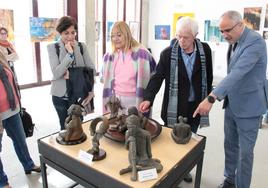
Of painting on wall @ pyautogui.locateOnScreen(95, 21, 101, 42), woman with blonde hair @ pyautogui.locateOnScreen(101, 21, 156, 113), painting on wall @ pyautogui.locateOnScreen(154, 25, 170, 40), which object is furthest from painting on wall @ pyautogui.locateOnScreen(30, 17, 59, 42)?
woman with blonde hair @ pyautogui.locateOnScreen(101, 21, 156, 113)

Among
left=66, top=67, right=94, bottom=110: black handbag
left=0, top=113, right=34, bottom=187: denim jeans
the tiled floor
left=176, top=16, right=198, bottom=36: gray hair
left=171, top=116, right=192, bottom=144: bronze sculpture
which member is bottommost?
the tiled floor

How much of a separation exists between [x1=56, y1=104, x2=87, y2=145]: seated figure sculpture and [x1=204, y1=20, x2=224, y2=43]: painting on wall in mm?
4890

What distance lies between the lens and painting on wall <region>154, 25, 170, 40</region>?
6.35m

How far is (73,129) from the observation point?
1377mm

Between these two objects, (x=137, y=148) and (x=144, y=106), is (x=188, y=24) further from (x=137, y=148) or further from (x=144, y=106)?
(x=137, y=148)

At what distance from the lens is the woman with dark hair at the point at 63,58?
1976mm

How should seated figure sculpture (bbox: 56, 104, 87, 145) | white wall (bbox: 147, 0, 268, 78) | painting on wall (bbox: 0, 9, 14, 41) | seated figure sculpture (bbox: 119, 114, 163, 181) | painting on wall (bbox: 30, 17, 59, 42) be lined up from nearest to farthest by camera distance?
seated figure sculpture (bbox: 119, 114, 163, 181) → seated figure sculpture (bbox: 56, 104, 87, 145) → painting on wall (bbox: 0, 9, 14, 41) → painting on wall (bbox: 30, 17, 59, 42) → white wall (bbox: 147, 0, 268, 78)

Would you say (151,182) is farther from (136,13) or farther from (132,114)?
(136,13)

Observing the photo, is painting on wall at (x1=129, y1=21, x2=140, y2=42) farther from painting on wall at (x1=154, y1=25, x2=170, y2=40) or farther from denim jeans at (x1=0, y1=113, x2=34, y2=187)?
denim jeans at (x1=0, y1=113, x2=34, y2=187)

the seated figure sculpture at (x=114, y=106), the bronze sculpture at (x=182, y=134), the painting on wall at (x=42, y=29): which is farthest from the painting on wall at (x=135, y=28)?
the bronze sculpture at (x=182, y=134)

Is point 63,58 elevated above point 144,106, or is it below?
above

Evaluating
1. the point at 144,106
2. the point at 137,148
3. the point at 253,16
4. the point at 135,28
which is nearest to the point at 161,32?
the point at 135,28

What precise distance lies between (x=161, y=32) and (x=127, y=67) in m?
4.81

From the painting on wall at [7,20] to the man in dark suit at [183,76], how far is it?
3453mm
